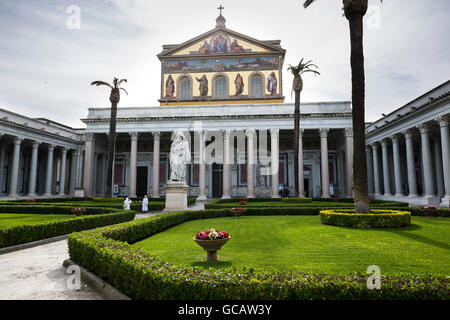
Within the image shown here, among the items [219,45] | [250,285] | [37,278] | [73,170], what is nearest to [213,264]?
Result: [250,285]

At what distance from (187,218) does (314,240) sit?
310 inches

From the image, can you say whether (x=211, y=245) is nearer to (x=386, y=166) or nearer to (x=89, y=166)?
(x=386, y=166)

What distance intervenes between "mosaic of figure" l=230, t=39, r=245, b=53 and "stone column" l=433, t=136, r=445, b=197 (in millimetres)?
23843

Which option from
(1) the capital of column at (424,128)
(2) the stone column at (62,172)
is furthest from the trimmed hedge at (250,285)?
(2) the stone column at (62,172)

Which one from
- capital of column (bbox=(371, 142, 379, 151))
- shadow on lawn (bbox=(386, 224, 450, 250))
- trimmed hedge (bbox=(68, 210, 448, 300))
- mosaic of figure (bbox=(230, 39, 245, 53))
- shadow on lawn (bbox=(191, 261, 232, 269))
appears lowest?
shadow on lawn (bbox=(191, 261, 232, 269))

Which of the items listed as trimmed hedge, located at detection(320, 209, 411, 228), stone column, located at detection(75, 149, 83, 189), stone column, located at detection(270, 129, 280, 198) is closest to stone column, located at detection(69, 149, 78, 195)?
stone column, located at detection(75, 149, 83, 189)

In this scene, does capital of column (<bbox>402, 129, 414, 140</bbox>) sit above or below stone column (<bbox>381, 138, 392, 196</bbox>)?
above

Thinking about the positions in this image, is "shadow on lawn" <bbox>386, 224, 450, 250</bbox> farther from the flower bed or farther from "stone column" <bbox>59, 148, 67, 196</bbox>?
"stone column" <bbox>59, 148, 67, 196</bbox>

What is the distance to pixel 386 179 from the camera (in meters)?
28.7

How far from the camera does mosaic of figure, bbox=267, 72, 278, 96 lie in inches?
1438

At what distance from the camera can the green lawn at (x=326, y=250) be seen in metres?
5.81
